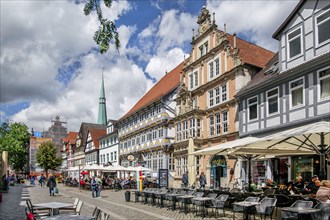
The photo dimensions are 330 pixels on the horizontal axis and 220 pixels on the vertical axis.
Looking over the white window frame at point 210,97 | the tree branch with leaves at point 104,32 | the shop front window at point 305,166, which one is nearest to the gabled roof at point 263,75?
the white window frame at point 210,97

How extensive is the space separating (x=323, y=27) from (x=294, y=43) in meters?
2.42

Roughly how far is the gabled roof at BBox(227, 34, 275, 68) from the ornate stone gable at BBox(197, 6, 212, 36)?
2062 millimetres

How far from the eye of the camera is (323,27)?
62.3ft

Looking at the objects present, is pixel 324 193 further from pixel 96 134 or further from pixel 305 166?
pixel 96 134

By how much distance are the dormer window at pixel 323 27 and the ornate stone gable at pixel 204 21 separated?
12221mm

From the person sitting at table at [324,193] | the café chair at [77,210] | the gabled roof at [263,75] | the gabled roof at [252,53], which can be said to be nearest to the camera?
the person sitting at table at [324,193]

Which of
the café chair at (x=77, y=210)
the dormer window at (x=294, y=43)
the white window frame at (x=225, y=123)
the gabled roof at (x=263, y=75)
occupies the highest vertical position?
the dormer window at (x=294, y=43)

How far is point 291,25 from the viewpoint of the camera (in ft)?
70.5

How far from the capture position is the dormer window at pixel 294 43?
2078 centimetres

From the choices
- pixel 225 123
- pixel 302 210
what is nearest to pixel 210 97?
pixel 225 123

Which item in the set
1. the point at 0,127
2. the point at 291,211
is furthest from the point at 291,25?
the point at 0,127

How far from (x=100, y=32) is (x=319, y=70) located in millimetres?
16649

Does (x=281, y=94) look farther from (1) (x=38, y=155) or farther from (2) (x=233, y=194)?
(1) (x=38, y=155)

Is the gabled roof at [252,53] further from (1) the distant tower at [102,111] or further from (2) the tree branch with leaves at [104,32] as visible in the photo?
(1) the distant tower at [102,111]
